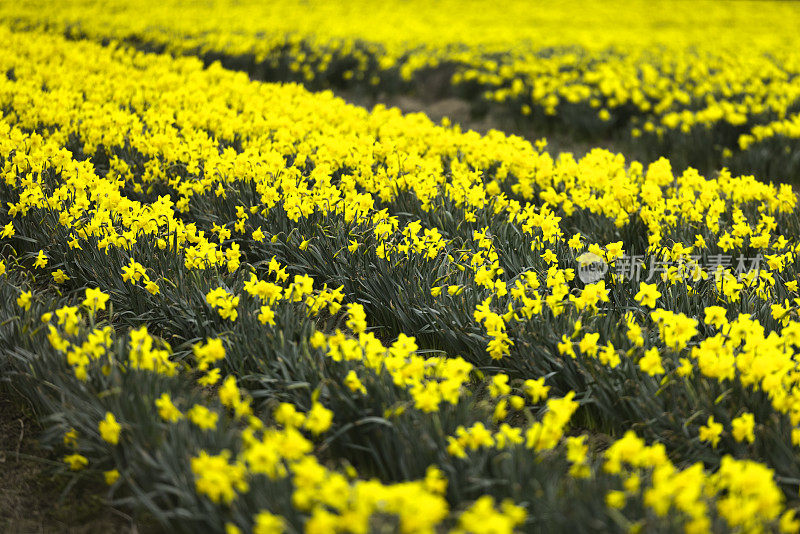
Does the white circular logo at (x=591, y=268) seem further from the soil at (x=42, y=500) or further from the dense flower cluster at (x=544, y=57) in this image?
the dense flower cluster at (x=544, y=57)

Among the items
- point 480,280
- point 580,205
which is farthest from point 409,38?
point 480,280

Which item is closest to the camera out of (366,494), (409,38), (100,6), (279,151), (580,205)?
(366,494)

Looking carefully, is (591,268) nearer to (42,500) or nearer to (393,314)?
(393,314)

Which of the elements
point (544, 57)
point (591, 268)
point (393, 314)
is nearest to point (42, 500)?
point (393, 314)

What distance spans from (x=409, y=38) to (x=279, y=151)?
8053mm

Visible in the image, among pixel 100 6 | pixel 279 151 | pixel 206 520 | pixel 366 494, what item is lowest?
pixel 206 520

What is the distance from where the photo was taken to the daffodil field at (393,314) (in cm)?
230

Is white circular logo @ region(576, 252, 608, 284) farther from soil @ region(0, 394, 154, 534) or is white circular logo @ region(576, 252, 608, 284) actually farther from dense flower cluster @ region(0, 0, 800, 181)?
dense flower cluster @ region(0, 0, 800, 181)

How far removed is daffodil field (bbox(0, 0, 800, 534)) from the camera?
2.30m

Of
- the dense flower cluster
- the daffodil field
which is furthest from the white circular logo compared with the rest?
the dense flower cluster

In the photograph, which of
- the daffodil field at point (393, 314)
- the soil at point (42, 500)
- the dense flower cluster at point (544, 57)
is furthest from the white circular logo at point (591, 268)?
the dense flower cluster at point (544, 57)

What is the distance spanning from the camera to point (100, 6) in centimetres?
1683

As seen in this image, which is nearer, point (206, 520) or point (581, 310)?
point (206, 520)

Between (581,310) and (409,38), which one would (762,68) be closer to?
(409,38)
